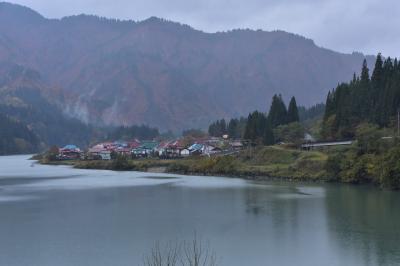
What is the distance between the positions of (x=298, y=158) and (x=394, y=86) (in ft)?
37.5

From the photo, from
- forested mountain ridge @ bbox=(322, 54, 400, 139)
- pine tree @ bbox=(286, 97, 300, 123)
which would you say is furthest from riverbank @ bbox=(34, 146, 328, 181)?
pine tree @ bbox=(286, 97, 300, 123)

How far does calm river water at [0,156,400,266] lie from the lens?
21.8 m

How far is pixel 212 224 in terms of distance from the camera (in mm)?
28500

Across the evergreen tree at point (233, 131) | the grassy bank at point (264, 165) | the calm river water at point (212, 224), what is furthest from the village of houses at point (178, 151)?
the calm river water at point (212, 224)

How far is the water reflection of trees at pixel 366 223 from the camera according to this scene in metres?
22.2

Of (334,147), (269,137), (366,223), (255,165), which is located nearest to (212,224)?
(366,223)

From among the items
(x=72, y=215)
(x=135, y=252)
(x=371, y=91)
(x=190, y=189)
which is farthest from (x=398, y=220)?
(x=371, y=91)

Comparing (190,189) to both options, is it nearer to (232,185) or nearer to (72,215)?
(232,185)

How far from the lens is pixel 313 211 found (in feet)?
107

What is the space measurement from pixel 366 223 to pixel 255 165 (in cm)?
3564

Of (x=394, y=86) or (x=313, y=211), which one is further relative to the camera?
(x=394, y=86)

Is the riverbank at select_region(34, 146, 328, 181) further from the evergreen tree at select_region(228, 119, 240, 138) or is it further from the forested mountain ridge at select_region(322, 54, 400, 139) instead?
the evergreen tree at select_region(228, 119, 240, 138)

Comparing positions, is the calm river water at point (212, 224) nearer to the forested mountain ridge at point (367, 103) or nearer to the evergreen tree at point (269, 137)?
the forested mountain ridge at point (367, 103)

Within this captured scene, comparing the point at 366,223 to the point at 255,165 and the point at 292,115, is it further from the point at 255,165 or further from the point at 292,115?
the point at 292,115
